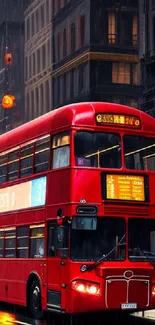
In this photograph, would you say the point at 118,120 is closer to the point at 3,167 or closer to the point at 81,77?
the point at 3,167

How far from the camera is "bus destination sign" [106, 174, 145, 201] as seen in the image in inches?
787

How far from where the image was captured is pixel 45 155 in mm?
21750

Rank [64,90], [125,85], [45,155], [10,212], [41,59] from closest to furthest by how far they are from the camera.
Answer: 1. [45,155]
2. [10,212]
3. [125,85]
4. [64,90]
5. [41,59]

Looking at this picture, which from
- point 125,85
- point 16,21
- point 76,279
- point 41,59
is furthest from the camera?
point 16,21

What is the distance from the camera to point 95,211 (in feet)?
64.7

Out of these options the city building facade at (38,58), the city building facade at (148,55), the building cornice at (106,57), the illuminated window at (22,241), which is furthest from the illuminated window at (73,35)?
A: the illuminated window at (22,241)

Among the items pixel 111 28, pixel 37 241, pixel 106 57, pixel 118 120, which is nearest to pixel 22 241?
pixel 37 241

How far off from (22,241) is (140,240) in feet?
14.4

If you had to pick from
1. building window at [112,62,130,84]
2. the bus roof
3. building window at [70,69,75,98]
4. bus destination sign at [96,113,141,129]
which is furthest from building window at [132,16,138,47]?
bus destination sign at [96,113,141,129]

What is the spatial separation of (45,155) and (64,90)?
43812mm

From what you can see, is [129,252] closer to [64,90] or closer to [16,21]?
[64,90]

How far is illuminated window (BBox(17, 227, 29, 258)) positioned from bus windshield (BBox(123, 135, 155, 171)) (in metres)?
3.96

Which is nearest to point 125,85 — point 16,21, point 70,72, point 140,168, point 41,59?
point 70,72

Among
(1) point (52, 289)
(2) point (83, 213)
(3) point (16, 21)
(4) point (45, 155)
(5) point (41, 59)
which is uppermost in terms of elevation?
(3) point (16, 21)
